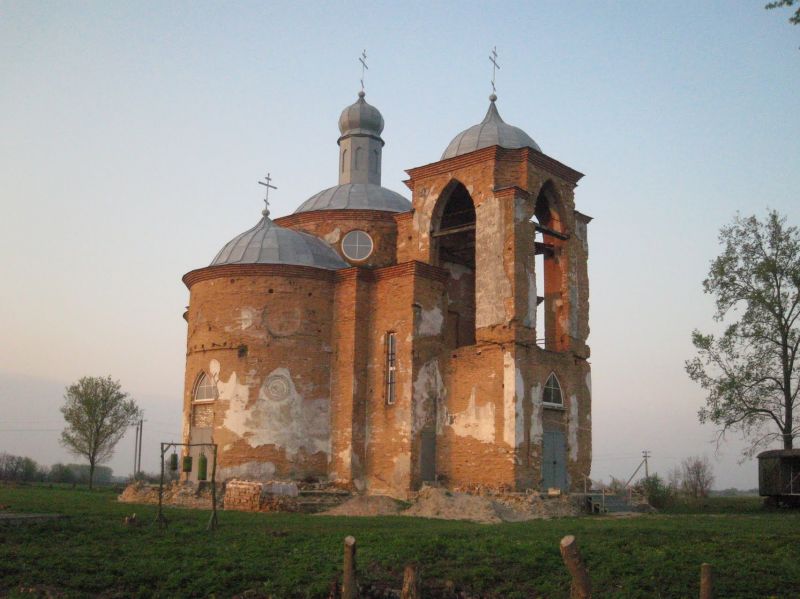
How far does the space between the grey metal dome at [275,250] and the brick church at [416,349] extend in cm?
6

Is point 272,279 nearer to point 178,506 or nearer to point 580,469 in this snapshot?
point 178,506

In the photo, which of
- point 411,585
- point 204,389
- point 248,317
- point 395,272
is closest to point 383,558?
point 411,585

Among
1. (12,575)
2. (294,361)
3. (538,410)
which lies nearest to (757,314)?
(538,410)

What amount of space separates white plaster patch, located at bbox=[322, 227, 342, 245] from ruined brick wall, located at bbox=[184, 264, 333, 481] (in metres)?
3.40

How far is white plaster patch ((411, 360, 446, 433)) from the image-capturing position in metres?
23.7

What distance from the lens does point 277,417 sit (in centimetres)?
2427

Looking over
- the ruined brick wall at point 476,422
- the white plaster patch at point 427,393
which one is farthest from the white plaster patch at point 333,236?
the ruined brick wall at point 476,422

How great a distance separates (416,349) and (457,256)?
5.17 meters

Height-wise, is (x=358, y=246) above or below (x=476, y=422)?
above

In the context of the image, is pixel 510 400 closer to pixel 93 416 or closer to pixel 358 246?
pixel 358 246

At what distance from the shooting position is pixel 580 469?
2438cm

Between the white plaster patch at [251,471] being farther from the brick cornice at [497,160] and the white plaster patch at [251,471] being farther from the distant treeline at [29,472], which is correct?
the distant treeline at [29,472]

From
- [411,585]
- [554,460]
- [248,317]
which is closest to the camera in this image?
[411,585]

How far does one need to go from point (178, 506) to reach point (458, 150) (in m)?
13.5
